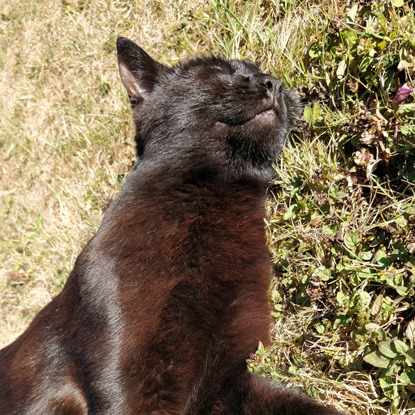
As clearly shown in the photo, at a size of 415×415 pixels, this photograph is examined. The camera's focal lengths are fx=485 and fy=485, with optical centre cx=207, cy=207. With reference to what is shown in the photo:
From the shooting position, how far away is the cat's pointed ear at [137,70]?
3.00 metres

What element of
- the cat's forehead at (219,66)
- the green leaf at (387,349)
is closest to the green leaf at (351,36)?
the cat's forehead at (219,66)

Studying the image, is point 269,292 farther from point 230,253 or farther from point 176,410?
point 176,410

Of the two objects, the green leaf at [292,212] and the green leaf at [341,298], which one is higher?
the green leaf at [292,212]

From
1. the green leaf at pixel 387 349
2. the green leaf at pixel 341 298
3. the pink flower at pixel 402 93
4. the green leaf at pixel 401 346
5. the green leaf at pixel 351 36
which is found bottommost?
the green leaf at pixel 387 349

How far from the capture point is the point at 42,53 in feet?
15.6

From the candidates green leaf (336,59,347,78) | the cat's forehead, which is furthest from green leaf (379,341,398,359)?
the cat's forehead

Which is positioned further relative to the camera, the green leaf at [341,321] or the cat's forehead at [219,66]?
the cat's forehead at [219,66]

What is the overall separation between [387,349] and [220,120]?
141cm

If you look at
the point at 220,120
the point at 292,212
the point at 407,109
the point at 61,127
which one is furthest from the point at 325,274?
the point at 61,127

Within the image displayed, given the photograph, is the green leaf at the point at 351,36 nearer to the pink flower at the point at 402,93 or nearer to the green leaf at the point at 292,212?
the pink flower at the point at 402,93

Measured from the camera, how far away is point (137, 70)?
119 inches

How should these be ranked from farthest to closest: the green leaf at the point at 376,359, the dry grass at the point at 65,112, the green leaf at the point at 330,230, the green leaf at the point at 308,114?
the dry grass at the point at 65,112 → the green leaf at the point at 308,114 → the green leaf at the point at 330,230 → the green leaf at the point at 376,359

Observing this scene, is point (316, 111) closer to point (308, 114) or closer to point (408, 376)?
point (308, 114)

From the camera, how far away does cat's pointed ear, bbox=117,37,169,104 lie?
3.00 metres
